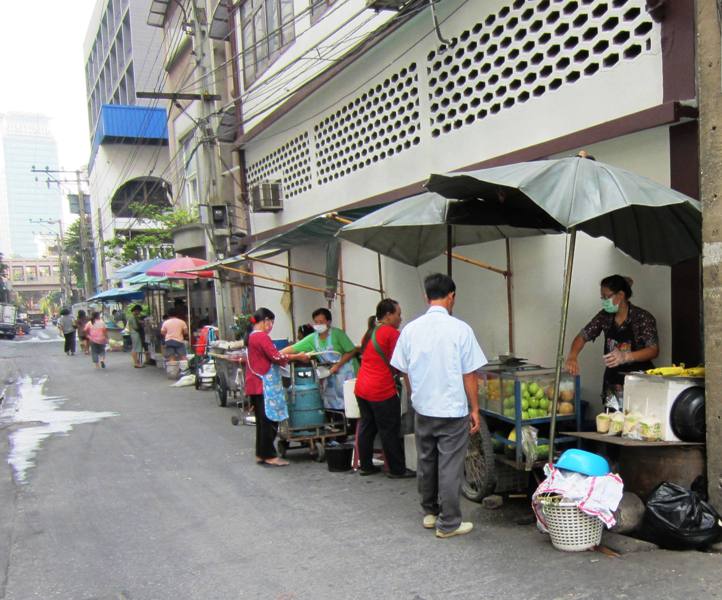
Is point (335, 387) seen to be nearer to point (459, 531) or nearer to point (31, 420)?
point (459, 531)

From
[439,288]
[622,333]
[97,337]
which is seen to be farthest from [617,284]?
[97,337]

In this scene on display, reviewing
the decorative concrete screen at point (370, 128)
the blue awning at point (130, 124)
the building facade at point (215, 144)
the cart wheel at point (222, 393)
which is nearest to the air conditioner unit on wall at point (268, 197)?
the building facade at point (215, 144)

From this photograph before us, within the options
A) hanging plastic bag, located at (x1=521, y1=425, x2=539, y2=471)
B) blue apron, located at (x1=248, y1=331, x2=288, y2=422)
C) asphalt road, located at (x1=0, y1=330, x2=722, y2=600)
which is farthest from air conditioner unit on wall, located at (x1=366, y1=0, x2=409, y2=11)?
hanging plastic bag, located at (x1=521, y1=425, x2=539, y2=471)

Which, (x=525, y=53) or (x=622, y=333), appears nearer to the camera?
(x=622, y=333)

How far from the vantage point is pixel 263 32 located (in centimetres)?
1359

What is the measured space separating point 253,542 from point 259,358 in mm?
2452

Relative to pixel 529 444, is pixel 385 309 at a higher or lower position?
higher

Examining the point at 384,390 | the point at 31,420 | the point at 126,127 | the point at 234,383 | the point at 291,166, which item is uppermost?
the point at 126,127

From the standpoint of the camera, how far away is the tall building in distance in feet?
423

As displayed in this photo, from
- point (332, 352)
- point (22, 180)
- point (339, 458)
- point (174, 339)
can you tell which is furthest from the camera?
point (22, 180)

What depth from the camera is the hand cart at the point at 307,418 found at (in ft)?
23.5

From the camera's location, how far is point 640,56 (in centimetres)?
544

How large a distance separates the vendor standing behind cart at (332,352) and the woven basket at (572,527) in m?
3.44

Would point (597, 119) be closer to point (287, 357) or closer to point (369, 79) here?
point (287, 357)
